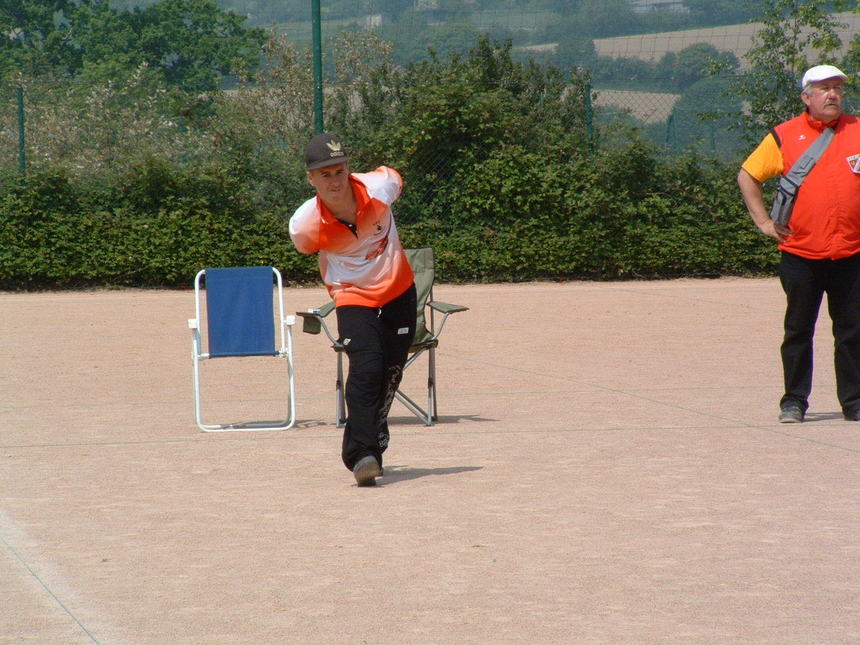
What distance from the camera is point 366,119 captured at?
18.8 m

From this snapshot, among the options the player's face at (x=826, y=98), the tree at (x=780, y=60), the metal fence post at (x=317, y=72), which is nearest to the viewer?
the player's face at (x=826, y=98)

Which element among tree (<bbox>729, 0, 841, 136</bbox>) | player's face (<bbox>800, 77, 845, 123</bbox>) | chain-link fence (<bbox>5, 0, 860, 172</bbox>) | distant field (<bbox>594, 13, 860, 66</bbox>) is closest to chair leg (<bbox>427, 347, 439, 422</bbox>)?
player's face (<bbox>800, 77, 845, 123</bbox>)

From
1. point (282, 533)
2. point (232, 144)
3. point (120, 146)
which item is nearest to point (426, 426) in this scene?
point (282, 533)

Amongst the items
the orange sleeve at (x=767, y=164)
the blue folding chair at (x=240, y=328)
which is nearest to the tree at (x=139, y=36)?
the blue folding chair at (x=240, y=328)

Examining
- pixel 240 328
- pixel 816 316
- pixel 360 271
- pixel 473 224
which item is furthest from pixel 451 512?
pixel 473 224

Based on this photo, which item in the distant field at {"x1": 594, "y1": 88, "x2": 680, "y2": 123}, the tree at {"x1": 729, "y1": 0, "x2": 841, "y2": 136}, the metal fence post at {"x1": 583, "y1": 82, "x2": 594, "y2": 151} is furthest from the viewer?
the distant field at {"x1": 594, "y1": 88, "x2": 680, "y2": 123}

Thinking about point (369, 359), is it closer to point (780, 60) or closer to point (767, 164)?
point (767, 164)

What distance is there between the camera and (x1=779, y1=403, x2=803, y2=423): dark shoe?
7.33 metres

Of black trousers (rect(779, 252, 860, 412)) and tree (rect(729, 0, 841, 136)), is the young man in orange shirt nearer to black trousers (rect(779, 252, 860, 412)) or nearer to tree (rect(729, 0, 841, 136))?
black trousers (rect(779, 252, 860, 412))

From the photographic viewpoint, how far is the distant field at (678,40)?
21.6m

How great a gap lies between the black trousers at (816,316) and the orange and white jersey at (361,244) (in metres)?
2.57

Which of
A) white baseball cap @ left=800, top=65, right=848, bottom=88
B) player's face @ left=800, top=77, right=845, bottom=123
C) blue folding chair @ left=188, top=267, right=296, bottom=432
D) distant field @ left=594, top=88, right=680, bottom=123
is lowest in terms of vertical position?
blue folding chair @ left=188, top=267, right=296, bottom=432

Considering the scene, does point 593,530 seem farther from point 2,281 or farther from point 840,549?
point 2,281

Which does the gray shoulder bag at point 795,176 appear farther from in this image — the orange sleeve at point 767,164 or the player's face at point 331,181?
the player's face at point 331,181
